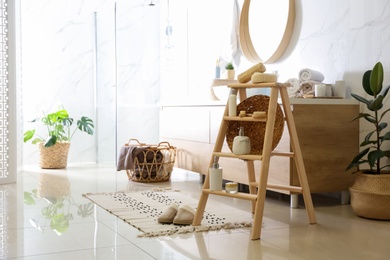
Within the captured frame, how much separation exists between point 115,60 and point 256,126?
3.20 m

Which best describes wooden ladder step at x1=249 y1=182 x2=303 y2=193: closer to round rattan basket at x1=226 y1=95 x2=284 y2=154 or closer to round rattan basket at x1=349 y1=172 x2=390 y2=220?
round rattan basket at x1=226 y1=95 x2=284 y2=154

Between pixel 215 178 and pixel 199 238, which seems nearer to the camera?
pixel 199 238

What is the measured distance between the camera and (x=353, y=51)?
142 inches

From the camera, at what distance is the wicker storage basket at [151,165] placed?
4.59m

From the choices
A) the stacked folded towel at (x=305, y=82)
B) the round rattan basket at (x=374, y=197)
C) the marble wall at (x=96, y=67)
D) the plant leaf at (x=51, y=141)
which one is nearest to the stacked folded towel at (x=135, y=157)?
the marble wall at (x=96, y=67)

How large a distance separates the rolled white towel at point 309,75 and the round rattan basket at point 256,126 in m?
0.80

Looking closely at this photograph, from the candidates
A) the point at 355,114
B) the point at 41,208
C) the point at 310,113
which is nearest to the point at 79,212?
the point at 41,208

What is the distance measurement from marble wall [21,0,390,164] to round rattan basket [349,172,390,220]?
1824 millimetres

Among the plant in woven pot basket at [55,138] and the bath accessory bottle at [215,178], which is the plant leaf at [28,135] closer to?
the plant in woven pot basket at [55,138]

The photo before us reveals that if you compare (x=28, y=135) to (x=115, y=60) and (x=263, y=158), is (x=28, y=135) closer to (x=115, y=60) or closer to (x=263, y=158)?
(x=115, y=60)

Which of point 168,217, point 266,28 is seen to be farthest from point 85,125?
point 168,217

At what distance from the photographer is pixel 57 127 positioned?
587 cm

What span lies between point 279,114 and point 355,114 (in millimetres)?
883

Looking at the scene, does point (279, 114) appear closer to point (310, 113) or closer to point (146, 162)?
point (310, 113)
